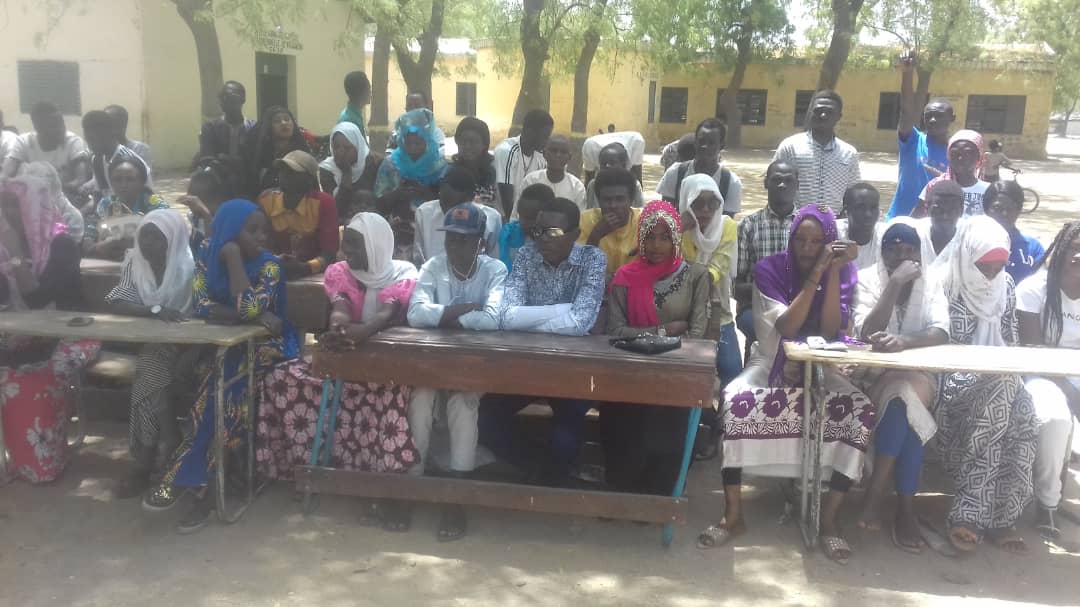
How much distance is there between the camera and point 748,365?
4203 millimetres

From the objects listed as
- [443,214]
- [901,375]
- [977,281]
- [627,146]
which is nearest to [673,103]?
[627,146]

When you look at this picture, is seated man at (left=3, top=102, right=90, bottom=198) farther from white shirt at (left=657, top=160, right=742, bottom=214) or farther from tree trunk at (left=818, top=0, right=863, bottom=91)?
tree trunk at (left=818, top=0, right=863, bottom=91)

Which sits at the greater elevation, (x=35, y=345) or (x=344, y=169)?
(x=344, y=169)

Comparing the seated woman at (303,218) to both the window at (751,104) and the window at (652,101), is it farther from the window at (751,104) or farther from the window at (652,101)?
the window at (751,104)

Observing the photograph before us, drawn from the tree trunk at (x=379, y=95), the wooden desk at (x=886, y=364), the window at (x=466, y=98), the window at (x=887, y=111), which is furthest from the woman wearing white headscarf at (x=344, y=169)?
the window at (x=887, y=111)

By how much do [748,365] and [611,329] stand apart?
0.67 meters

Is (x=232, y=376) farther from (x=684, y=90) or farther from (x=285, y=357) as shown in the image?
(x=684, y=90)

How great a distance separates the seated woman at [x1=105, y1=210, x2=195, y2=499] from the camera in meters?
4.11

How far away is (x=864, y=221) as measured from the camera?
4.35 meters

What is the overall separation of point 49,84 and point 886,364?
1569 cm

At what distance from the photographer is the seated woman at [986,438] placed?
3785 mm

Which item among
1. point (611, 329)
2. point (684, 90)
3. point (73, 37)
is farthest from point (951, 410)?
point (684, 90)

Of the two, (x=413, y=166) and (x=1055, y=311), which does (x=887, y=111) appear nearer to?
(x=413, y=166)

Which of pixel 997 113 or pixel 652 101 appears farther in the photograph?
pixel 652 101
